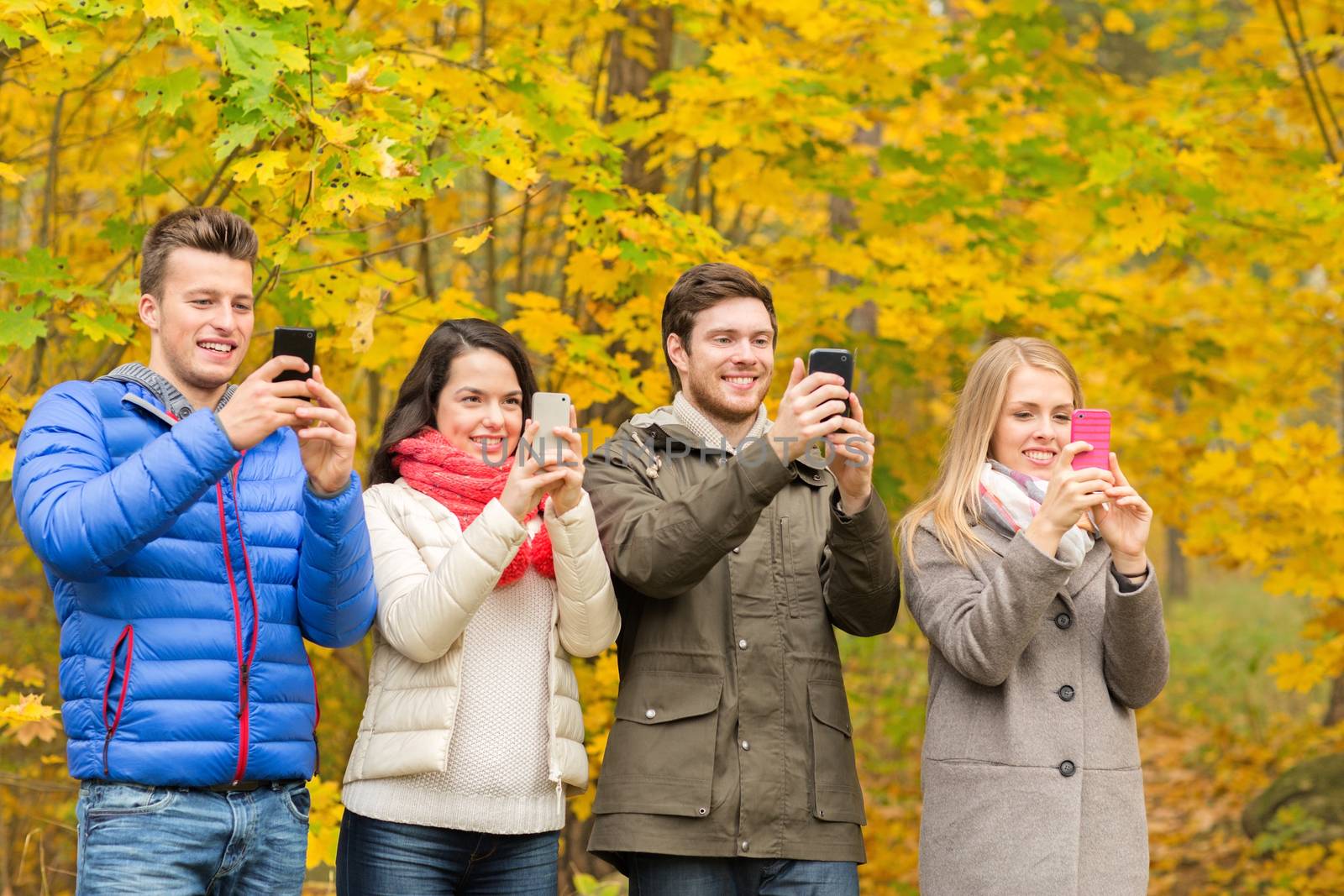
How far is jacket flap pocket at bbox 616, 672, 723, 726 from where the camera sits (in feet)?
9.35

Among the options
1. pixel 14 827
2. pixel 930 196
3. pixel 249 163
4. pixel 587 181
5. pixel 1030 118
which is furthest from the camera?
pixel 1030 118

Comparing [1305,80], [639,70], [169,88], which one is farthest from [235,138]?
[1305,80]

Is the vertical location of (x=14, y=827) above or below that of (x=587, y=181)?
below

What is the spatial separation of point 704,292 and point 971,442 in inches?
28.8

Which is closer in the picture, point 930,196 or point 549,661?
point 549,661

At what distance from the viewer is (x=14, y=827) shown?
23.0 feet

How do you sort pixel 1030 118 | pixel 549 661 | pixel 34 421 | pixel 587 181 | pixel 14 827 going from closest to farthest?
pixel 34 421, pixel 549 661, pixel 587 181, pixel 14 827, pixel 1030 118

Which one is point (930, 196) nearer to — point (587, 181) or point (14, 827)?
point (587, 181)

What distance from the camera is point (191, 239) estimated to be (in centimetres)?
267

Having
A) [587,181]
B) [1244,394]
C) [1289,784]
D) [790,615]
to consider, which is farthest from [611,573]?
[1289,784]

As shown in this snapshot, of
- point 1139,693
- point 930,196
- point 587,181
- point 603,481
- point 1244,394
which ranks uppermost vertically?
point 930,196

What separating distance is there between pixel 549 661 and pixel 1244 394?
4.48 meters

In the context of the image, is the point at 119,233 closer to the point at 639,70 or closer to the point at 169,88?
the point at 169,88

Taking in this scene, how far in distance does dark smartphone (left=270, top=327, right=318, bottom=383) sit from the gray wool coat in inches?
56.3
